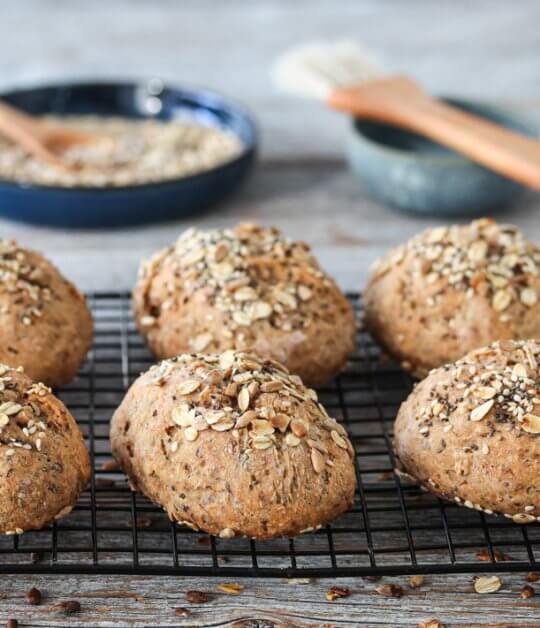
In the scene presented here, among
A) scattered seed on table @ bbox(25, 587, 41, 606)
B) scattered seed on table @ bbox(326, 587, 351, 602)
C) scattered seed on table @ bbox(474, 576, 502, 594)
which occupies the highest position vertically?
scattered seed on table @ bbox(474, 576, 502, 594)

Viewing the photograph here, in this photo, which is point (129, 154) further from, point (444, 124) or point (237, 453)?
point (237, 453)

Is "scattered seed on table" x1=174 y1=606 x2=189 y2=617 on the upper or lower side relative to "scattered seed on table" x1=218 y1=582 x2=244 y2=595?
lower

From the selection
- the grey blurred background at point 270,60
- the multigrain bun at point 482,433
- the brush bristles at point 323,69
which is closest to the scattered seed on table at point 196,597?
the multigrain bun at point 482,433

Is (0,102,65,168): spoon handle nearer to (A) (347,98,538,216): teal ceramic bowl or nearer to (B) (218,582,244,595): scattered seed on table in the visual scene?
(A) (347,98,538,216): teal ceramic bowl

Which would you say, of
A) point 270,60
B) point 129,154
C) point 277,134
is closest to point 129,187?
point 129,154

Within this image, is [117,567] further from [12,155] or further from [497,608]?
[12,155]

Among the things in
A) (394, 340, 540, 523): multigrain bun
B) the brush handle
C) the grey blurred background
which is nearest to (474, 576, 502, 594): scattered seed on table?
(394, 340, 540, 523): multigrain bun
